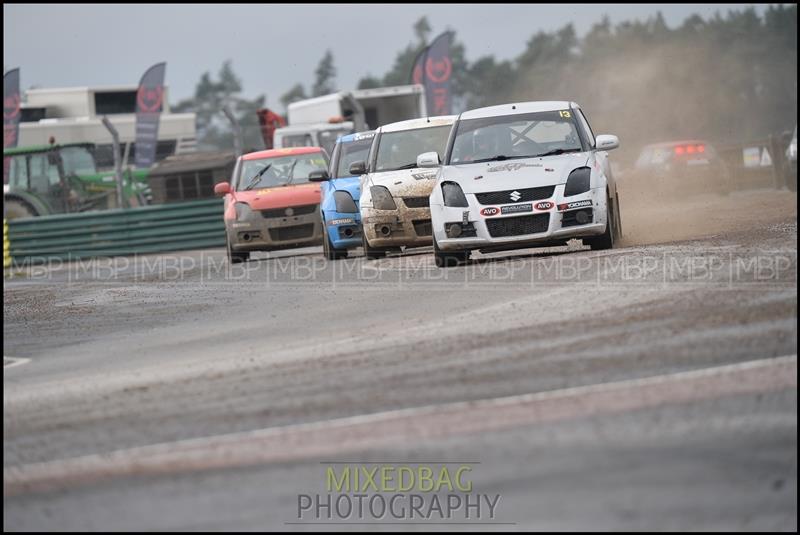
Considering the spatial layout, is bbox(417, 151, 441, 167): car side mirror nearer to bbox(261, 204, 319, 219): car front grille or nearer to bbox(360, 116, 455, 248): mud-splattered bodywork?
bbox(360, 116, 455, 248): mud-splattered bodywork

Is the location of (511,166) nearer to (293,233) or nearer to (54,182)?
(293,233)

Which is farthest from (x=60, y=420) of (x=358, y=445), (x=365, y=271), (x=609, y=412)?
(x=365, y=271)

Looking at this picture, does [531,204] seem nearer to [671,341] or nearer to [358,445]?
[671,341]

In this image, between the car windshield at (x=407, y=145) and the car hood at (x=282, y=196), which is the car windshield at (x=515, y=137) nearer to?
the car windshield at (x=407, y=145)

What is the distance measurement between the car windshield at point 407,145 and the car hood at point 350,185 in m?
0.70

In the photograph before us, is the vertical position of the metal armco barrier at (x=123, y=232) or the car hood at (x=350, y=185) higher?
the car hood at (x=350, y=185)

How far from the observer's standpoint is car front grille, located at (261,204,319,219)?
721 inches

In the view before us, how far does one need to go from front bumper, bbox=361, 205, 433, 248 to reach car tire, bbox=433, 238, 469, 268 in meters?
1.56

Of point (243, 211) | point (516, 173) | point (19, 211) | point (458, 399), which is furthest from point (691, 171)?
point (458, 399)

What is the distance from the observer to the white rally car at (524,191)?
1208 centimetres

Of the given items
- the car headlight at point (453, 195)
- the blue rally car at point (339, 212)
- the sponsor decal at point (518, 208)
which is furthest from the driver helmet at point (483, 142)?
the blue rally car at point (339, 212)

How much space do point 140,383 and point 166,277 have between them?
9.95 metres

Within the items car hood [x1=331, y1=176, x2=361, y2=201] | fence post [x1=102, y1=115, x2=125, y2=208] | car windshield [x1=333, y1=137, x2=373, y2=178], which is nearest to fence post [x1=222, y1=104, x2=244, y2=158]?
fence post [x1=102, y1=115, x2=125, y2=208]

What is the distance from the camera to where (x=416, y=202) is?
48.1 feet
